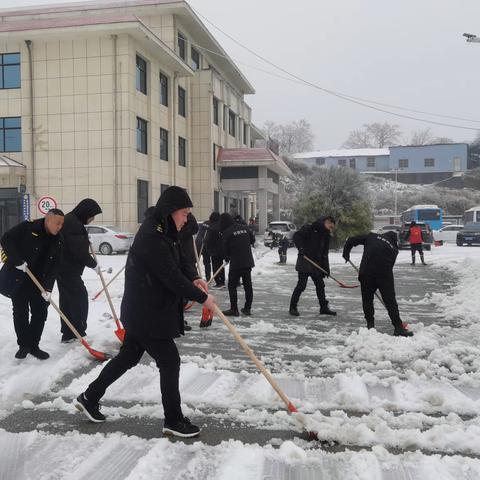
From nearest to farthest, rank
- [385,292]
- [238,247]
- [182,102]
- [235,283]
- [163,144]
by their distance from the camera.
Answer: [385,292] → [235,283] → [238,247] → [163,144] → [182,102]

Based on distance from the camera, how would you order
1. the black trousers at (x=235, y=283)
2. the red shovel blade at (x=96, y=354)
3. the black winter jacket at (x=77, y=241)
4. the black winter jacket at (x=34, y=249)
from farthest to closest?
the black trousers at (x=235, y=283) < the black winter jacket at (x=77, y=241) < the red shovel blade at (x=96, y=354) < the black winter jacket at (x=34, y=249)

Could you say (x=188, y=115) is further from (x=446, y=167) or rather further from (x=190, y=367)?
(x=446, y=167)

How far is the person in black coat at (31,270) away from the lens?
5.67 meters

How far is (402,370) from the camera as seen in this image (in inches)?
222

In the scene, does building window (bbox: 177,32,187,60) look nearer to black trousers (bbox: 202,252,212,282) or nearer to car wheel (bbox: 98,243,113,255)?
car wheel (bbox: 98,243,113,255)

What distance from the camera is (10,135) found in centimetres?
2631

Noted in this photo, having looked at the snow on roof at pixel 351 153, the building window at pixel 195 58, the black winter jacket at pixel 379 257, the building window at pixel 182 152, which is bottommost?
the black winter jacket at pixel 379 257

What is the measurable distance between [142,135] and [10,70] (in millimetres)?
7164

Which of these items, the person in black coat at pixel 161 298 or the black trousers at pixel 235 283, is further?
the black trousers at pixel 235 283

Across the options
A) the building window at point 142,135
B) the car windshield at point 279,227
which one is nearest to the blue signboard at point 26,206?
the building window at point 142,135

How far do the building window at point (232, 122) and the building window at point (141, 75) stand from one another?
14.1 metres

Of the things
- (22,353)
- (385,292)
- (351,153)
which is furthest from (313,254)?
(351,153)

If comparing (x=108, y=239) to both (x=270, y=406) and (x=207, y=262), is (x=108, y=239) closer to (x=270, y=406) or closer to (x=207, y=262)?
(x=207, y=262)

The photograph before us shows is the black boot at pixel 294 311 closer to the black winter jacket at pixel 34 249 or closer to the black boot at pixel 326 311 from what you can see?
the black boot at pixel 326 311
